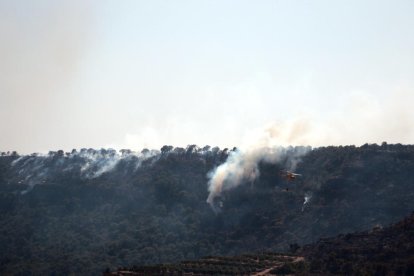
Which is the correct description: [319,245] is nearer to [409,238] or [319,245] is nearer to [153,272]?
[409,238]

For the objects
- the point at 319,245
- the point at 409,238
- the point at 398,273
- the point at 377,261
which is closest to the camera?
the point at 398,273

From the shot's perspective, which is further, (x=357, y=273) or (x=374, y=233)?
(x=374, y=233)

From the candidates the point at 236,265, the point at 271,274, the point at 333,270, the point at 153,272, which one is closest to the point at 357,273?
the point at 333,270

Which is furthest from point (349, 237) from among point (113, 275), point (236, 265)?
point (113, 275)

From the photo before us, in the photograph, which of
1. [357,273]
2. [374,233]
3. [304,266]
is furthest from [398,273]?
[374,233]

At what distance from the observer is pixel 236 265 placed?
170m

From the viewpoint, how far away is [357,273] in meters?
153

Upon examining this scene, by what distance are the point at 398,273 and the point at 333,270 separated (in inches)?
580

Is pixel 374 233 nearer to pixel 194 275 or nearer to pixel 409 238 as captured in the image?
pixel 409 238

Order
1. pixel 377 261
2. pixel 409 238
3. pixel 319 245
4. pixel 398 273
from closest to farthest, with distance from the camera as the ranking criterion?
pixel 398 273 < pixel 377 261 < pixel 409 238 < pixel 319 245

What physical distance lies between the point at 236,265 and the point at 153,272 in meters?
21.6

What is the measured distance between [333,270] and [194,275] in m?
30.5

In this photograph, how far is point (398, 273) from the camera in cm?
15075

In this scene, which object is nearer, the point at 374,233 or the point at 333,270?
the point at 333,270
